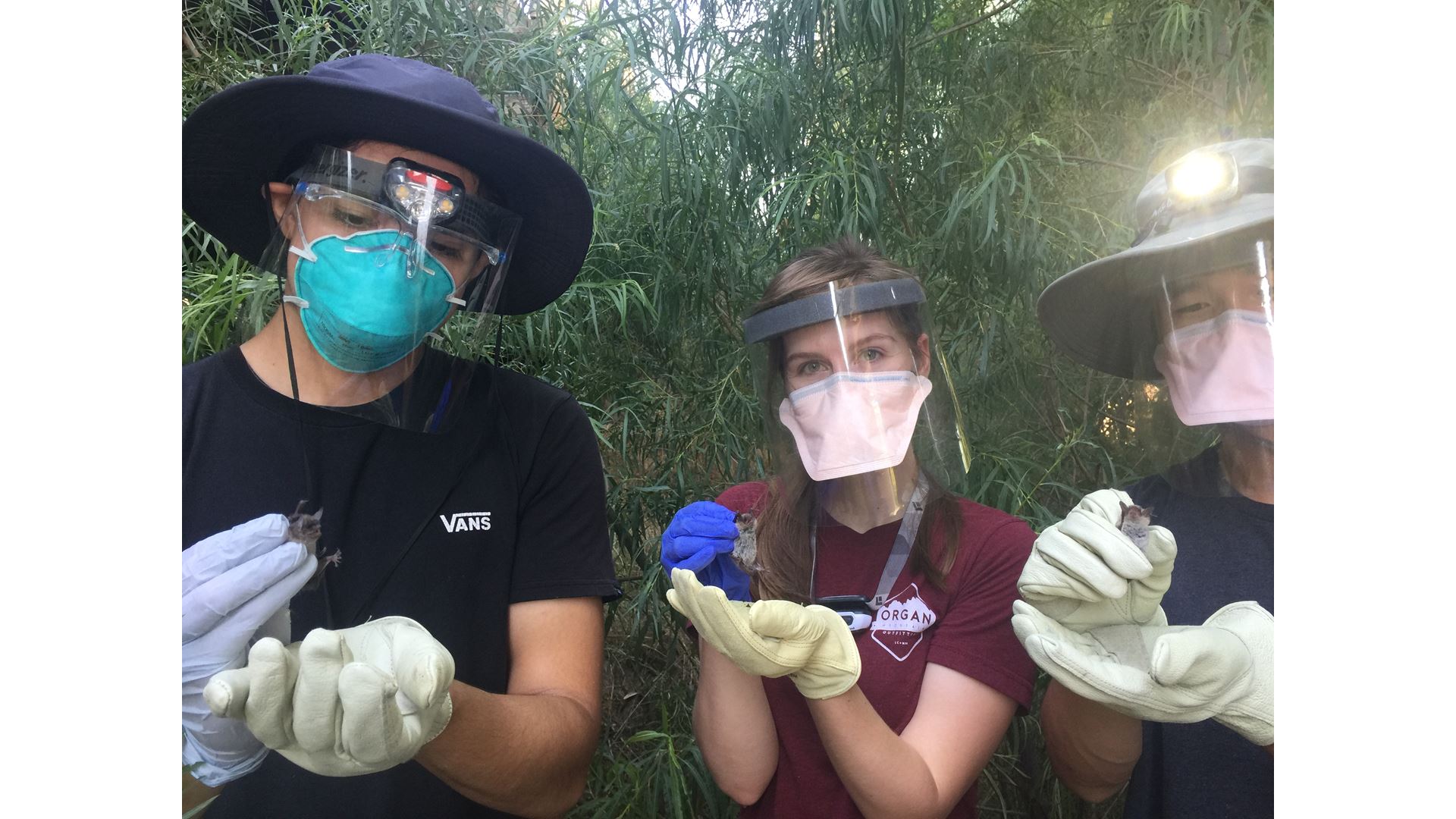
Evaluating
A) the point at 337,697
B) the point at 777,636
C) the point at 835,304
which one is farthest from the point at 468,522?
the point at 835,304

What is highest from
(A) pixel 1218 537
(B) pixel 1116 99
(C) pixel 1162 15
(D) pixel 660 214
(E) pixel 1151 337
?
(C) pixel 1162 15

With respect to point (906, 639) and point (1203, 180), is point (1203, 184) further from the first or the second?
point (906, 639)

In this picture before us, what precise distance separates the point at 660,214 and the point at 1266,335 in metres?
1.42

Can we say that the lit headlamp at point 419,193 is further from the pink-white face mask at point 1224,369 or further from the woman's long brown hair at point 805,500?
the pink-white face mask at point 1224,369

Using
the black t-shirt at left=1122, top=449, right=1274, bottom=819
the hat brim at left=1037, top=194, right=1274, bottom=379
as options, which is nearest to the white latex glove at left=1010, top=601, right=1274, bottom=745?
the black t-shirt at left=1122, top=449, right=1274, bottom=819

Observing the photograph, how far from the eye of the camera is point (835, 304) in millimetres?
1317

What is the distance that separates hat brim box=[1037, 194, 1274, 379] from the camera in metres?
1.16

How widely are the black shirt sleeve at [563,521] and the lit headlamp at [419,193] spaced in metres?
0.39

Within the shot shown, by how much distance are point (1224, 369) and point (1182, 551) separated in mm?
292

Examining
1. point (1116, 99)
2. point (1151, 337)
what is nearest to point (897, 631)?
point (1151, 337)

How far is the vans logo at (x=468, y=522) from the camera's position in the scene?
1355 millimetres

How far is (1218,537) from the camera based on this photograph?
49.7 inches

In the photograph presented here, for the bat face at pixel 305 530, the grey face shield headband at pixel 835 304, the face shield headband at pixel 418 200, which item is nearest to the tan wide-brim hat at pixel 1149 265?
the grey face shield headband at pixel 835 304

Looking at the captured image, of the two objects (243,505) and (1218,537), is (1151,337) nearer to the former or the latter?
(1218,537)
